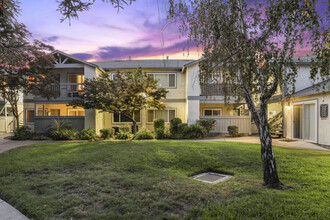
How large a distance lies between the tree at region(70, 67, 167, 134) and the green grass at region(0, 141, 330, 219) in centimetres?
629

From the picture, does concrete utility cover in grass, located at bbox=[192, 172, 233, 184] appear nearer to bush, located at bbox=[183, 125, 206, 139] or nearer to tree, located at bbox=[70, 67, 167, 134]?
bush, located at bbox=[183, 125, 206, 139]

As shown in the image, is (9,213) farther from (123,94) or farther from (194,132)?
(194,132)

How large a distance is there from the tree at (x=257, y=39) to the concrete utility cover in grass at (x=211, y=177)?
1094 mm

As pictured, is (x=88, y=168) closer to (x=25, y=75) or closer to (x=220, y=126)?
(x=25, y=75)

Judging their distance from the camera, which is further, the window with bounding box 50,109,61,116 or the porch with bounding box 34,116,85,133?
the window with bounding box 50,109,61,116

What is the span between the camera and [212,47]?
4.76 m

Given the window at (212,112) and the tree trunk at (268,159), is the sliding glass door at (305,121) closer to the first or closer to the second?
the window at (212,112)

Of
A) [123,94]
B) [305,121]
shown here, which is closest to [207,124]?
[305,121]

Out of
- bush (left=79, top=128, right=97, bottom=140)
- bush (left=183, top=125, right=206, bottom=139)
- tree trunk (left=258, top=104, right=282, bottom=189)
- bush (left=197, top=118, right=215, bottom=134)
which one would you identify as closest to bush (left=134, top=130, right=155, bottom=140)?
bush (left=183, top=125, right=206, bottom=139)

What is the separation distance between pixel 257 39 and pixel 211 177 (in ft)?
11.6

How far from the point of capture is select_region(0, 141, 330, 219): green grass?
3.31m

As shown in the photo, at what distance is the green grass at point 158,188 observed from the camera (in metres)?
3.31

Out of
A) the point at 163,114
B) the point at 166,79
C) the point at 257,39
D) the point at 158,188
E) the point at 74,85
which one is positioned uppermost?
the point at 166,79

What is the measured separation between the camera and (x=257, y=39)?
14.6 feet
